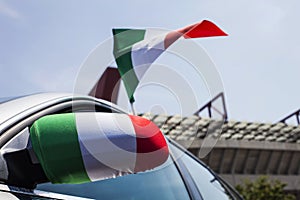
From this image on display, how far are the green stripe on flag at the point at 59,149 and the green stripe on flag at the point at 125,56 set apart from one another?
0.45 m

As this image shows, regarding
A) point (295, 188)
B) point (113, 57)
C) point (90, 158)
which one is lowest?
point (295, 188)

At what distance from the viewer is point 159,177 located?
211cm

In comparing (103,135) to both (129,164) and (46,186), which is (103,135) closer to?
(129,164)

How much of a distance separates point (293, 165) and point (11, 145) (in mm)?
42484

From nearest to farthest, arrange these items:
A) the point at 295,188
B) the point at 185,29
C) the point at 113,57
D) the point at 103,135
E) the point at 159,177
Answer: the point at 103,135, the point at 113,57, the point at 185,29, the point at 159,177, the point at 295,188

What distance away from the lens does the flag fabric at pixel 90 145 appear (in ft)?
3.59

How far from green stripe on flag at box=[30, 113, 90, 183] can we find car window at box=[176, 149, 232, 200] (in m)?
1.36

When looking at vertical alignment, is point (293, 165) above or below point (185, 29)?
below

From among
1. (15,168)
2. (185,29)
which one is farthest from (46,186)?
(185,29)

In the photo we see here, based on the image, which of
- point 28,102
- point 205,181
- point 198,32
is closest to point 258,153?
point 205,181

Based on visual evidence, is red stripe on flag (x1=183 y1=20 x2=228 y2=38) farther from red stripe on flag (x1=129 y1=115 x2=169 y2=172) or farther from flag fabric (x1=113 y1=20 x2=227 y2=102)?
red stripe on flag (x1=129 y1=115 x2=169 y2=172)

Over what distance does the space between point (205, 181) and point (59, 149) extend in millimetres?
1616

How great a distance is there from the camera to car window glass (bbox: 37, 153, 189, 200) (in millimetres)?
1453

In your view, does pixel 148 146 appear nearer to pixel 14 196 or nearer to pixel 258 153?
pixel 14 196
